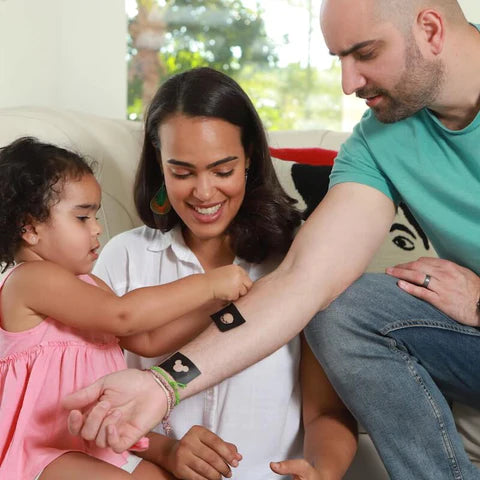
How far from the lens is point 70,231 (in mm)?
1564

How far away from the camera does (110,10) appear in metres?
3.58

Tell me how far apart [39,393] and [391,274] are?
769 millimetres

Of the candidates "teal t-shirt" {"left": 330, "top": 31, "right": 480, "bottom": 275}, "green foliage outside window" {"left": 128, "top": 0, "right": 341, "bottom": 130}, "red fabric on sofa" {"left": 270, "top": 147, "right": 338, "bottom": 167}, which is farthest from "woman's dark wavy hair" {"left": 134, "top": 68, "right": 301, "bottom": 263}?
"green foliage outside window" {"left": 128, "top": 0, "right": 341, "bottom": 130}

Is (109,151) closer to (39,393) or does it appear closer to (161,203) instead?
(161,203)

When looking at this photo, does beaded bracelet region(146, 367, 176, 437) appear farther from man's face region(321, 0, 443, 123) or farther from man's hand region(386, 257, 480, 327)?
man's face region(321, 0, 443, 123)

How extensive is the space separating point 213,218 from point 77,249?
302mm

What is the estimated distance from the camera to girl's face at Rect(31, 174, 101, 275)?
1.56 metres

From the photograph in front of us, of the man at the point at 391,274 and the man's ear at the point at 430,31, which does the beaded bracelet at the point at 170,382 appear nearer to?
the man at the point at 391,274

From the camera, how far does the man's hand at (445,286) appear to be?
5.40 ft

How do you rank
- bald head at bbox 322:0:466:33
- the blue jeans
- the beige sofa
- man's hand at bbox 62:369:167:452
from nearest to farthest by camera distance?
man's hand at bbox 62:369:167:452 < the blue jeans < bald head at bbox 322:0:466:33 < the beige sofa

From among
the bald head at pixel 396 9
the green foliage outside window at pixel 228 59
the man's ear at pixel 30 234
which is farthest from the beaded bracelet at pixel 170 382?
the green foliage outside window at pixel 228 59

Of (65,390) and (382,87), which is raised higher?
(382,87)

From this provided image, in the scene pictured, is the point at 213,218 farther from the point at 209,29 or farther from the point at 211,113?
the point at 209,29

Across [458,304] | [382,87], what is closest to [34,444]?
[458,304]
